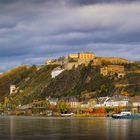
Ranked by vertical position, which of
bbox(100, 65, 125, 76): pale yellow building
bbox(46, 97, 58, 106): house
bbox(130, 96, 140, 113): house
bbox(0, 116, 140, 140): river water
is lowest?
bbox(0, 116, 140, 140): river water

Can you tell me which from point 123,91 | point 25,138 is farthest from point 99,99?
point 25,138

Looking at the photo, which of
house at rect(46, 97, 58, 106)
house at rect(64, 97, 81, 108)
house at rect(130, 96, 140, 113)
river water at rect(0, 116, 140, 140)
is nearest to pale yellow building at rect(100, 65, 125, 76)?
house at rect(64, 97, 81, 108)

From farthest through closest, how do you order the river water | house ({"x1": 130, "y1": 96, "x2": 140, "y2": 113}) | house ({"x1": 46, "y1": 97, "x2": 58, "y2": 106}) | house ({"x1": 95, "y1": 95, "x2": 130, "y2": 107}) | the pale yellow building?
the pale yellow building < house ({"x1": 46, "y1": 97, "x2": 58, "y2": 106}) < house ({"x1": 95, "y1": 95, "x2": 130, "y2": 107}) < house ({"x1": 130, "y1": 96, "x2": 140, "y2": 113}) < the river water

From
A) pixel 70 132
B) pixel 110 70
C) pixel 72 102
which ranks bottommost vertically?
pixel 70 132

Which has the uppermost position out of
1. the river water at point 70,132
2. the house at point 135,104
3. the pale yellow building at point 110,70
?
the pale yellow building at point 110,70

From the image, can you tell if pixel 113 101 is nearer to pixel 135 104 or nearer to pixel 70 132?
pixel 135 104

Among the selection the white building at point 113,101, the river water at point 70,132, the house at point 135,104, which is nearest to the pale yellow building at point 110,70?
the white building at point 113,101

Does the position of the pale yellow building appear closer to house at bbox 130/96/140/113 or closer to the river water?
house at bbox 130/96/140/113

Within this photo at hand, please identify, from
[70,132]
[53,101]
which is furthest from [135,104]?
[70,132]

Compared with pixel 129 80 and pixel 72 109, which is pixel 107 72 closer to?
pixel 129 80

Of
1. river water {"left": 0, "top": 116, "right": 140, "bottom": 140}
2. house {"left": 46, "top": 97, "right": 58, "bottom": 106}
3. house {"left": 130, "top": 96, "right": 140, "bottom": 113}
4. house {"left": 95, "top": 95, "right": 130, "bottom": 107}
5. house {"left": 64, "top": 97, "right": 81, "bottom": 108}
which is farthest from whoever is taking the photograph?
house {"left": 46, "top": 97, "right": 58, "bottom": 106}

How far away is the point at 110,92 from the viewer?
174750mm

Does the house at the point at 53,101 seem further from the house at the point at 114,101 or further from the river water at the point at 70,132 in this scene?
the river water at the point at 70,132

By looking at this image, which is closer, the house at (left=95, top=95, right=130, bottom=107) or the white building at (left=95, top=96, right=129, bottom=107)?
the house at (left=95, top=95, right=130, bottom=107)
